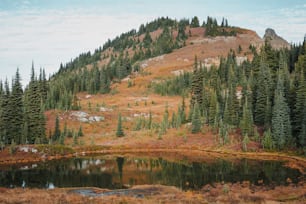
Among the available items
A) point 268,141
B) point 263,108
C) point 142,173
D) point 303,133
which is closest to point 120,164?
point 142,173

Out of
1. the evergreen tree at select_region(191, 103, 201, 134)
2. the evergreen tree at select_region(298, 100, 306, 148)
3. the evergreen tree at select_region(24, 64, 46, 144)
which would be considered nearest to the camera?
the evergreen tree at select_region(298, 100, 306, 148)

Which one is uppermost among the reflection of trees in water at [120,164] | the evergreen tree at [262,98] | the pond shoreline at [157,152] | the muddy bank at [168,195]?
the evergreen tree at [262,98]

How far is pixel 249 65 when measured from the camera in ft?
468

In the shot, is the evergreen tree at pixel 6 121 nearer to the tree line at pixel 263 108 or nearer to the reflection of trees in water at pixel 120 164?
the reflection of trees in water at pixel 120 164

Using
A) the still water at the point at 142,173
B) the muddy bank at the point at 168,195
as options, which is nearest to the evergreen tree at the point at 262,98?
A: the still water at the point at 142,173

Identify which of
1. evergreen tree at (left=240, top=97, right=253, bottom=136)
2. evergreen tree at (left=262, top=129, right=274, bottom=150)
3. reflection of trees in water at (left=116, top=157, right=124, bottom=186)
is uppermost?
evergreen tree at (left=240, top=97, right=253, bottom=136)

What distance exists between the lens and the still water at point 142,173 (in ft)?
167

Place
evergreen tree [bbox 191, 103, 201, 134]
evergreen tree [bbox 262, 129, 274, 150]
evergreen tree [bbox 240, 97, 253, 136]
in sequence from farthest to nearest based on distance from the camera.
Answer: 1. evergreen tree [bbox 191, 103, 201, 134]
2. evergreen tree [bbox 240, 97, 253, 136]
3. evergreen tree [bbox 262, 129, 274, 150]

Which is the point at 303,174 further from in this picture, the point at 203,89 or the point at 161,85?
the point at 161,85

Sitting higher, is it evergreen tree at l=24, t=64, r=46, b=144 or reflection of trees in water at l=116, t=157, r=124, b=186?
evergreen tree at l=24, t=64, r=46, b=144

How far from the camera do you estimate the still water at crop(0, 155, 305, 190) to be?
167 feet

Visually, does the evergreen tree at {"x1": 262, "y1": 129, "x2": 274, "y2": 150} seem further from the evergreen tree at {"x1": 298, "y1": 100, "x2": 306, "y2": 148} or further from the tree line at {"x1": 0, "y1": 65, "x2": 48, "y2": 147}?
the tree line at {"x1": 0, "y1": 65, "x2": 48, "y2": 147}

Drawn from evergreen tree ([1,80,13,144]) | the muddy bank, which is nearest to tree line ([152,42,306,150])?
the muddy bank

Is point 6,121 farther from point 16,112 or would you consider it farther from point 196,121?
point 196,121
